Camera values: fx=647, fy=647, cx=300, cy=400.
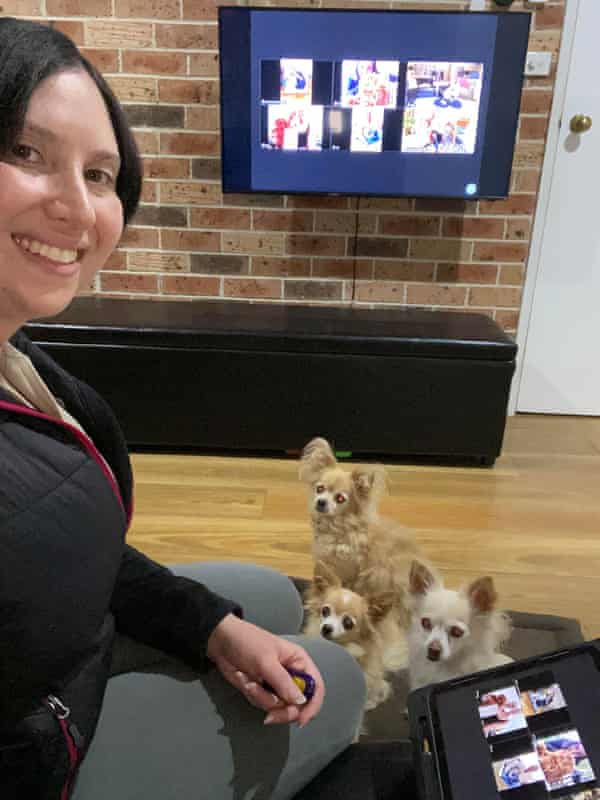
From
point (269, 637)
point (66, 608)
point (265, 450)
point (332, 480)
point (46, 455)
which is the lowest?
point (265, 450)

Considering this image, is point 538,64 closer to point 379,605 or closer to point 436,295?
point 436,295

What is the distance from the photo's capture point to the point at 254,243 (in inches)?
101

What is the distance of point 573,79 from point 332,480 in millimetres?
1793

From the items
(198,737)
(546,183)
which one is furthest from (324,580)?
(546,183)

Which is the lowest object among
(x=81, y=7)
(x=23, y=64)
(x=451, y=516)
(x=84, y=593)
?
(x=451, y=516)

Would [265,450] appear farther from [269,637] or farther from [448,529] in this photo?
[269,637]

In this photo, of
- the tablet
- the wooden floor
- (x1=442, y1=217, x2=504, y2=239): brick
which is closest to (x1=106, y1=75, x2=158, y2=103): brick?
(x1=442, y1=217, x2=504, y2=239): brick

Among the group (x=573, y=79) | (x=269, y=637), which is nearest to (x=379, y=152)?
(x=573, y=79)

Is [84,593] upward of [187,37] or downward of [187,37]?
downward

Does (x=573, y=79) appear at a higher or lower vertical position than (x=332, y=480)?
higher

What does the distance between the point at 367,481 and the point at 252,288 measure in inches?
53.5

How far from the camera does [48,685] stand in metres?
0.65

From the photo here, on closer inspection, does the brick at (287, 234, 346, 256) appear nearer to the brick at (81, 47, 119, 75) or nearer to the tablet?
the brick at (81, 47, 119, 75)

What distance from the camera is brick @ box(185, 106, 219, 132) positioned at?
7.93 feet
